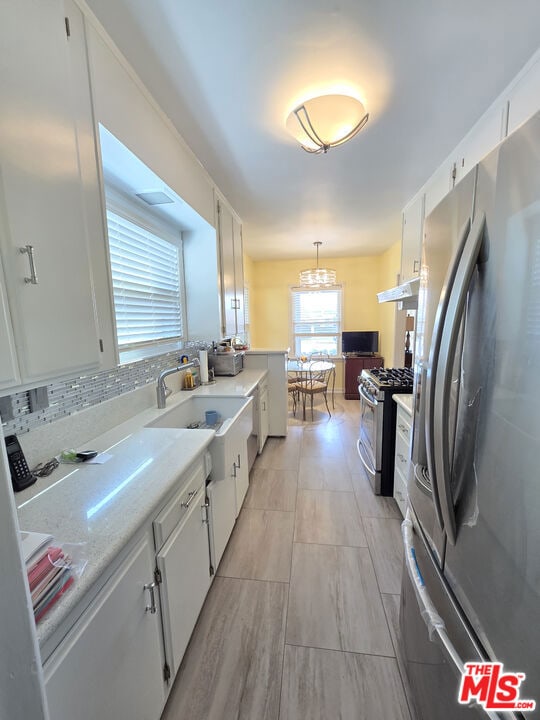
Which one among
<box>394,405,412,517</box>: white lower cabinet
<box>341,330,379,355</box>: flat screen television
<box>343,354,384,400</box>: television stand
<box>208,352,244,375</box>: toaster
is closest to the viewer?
<box>394,405,412,517</box>: white lower cabinet

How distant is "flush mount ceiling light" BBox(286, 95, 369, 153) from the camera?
1528 mm

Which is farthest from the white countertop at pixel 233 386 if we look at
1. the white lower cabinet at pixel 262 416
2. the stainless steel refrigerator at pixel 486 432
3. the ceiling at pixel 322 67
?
the ceiling at pixel 322 67

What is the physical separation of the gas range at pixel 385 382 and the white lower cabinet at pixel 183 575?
5.19ft

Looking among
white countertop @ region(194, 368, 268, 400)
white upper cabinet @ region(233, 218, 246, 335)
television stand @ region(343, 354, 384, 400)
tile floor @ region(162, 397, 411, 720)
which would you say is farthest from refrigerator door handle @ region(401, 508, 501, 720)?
A: television stand @ region(343, 354, 384, 400)

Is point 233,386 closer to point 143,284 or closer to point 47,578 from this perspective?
point 143,284

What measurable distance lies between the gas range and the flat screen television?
267 centimetres

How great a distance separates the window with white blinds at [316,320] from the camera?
18.7 ft

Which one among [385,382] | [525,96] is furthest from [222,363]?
[525,96]

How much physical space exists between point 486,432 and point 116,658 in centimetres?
108

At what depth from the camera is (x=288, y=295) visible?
575 cm

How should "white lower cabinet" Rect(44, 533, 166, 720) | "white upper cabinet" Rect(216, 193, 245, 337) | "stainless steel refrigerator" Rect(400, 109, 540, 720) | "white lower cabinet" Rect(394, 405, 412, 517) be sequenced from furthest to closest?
"white upper cabinet" Rect(216, 193, 245, 337), "white lower cabinet" Rect(394, 405, 412, 517), "white lower cabinet" Rect(44, 533, 166, 720), "stainless steel refrigerator" Rect(400, 109, 540, 720)

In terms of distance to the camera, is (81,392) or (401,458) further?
(401,458)

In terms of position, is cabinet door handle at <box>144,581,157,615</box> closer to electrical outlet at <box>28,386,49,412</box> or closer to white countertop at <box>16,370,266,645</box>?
white countertop at <box>16,370,266,645</box>

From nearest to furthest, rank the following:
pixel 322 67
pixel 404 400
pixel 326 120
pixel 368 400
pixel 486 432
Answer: pixel 486 432, pixel 322 67, pixel 326 120, pixel 404 400, pixel 368 400
